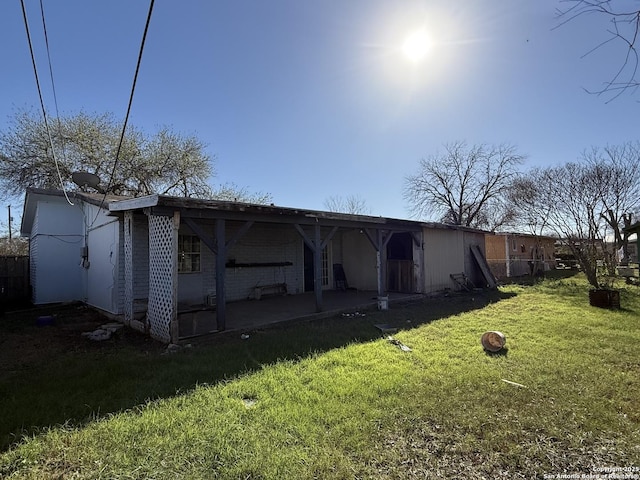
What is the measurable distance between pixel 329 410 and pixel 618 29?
334 cm

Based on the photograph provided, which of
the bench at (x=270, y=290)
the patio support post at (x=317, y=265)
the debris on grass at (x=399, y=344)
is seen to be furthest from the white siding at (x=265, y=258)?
the debris on grass at (x=399, y=344)

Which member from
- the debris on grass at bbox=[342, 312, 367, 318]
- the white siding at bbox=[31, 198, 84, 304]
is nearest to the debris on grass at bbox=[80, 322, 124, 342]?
the debris on grass at bbox=[342, 312, 367, 318]

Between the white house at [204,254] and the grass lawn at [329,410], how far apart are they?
1.68m

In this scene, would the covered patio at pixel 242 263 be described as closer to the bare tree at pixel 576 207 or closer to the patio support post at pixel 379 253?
the patio support post at pixel 379 253

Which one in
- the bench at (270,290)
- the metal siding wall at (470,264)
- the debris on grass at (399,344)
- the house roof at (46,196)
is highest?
the house roof at (46,196)

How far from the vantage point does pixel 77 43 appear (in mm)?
5766

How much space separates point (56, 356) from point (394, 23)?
628 cm

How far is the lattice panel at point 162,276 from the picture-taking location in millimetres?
5469

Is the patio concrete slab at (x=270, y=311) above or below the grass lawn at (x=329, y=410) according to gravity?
above

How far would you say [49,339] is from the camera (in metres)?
5.99

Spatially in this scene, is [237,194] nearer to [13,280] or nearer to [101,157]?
[101,157]

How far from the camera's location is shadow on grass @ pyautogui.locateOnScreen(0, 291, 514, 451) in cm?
307

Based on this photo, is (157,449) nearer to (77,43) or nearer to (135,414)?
(135,414)

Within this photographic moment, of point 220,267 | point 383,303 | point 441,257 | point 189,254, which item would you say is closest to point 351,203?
point 441,257
